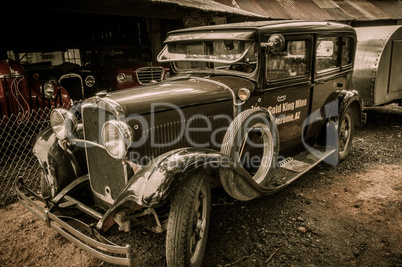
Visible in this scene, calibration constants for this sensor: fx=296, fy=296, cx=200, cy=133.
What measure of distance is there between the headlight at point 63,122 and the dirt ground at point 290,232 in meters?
1.02

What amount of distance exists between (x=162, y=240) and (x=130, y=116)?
4.15 ft

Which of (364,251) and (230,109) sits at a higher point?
(230,109)

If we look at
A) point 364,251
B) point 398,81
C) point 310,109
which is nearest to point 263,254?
point 364,251

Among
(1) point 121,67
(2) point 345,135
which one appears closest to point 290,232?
(2) point 345,135

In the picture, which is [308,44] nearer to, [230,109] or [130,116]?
[230,109]

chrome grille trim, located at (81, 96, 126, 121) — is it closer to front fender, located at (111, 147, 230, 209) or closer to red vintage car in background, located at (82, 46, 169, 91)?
front fender, located at (111, 147, 230, 209)

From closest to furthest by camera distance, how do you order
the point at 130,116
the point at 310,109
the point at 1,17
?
the point at 130,116
the point at 310,109
the point at 1,17

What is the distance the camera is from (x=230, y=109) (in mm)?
2840

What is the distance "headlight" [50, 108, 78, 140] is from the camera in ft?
8.28

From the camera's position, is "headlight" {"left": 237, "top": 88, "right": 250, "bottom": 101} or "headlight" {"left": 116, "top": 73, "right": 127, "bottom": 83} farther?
"headlight" {"left": 116, "top": 73, "right": 127, "bottom": 83}

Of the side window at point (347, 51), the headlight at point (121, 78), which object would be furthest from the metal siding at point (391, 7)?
the headlight at point (121, 78)

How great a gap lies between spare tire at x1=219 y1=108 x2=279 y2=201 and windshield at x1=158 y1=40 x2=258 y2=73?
1.94ft

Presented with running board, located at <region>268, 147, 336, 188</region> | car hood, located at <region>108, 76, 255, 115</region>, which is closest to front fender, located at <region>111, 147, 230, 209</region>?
car hood, located at <region>108, 76, 255, 115</region>

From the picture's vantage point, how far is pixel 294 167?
3270 millimetres
